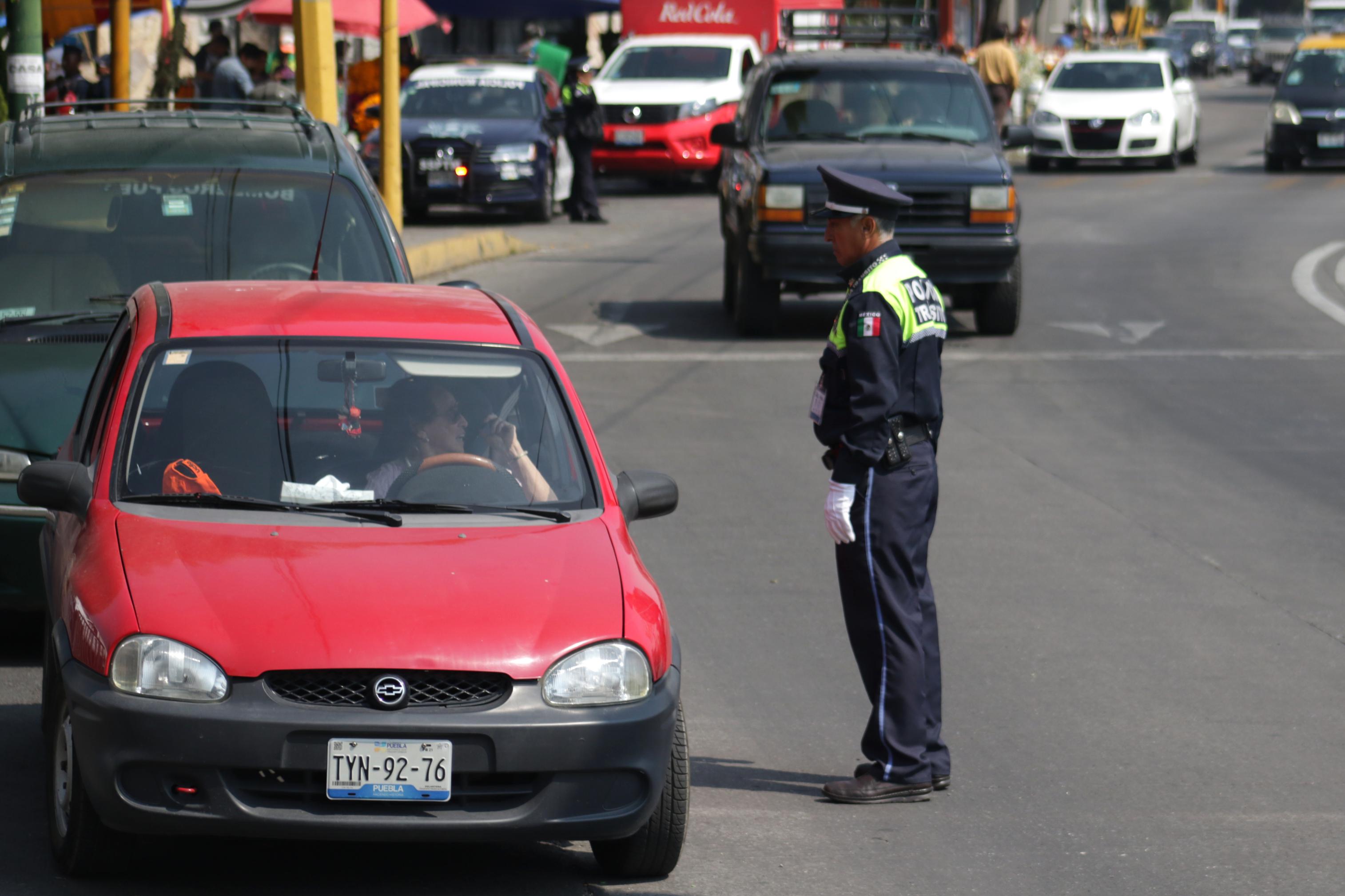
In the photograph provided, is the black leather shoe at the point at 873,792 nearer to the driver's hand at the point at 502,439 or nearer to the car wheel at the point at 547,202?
the driver's hand at the point at 502,439

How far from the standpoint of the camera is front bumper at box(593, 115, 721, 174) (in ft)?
86.6

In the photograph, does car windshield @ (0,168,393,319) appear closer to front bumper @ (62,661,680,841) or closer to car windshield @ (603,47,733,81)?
front bumper @ (62,661,680,841)

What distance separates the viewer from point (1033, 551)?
905 centimetres

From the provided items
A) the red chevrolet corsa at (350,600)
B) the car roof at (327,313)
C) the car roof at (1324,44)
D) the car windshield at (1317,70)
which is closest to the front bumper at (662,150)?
the car windshield at (1317,70)

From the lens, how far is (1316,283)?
18469mm

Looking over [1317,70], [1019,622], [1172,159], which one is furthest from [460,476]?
[1317,70]

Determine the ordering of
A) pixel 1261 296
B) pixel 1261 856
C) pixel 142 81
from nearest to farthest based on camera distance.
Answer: pixel 1261 856 < pixel 1261 296 < pixel 142 81

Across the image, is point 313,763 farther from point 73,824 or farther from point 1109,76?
point 1109,76

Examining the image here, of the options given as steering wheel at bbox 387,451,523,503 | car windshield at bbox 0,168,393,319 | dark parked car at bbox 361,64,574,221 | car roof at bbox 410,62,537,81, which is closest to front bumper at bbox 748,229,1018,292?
car windshield at bbox 0,168,393,319

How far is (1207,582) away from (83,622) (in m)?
5.24

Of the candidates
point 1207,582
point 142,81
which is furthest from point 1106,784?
point 142,81

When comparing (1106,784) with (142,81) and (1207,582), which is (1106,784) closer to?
(1207,582)

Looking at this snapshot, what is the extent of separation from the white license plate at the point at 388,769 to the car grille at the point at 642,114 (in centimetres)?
2220

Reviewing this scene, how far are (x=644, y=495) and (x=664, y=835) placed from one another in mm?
1008
